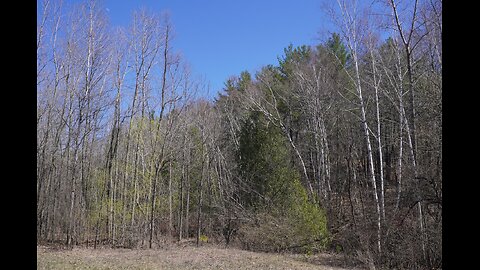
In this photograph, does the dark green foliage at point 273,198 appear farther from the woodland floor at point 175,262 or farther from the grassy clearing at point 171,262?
the grassy clearing at point 171,262

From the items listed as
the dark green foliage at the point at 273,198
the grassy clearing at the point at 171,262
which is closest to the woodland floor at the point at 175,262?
the grassy clearing at the point at 171,262

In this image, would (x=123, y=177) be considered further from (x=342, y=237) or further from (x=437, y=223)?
(x=437, y=223)

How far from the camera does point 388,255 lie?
12586 millimetres

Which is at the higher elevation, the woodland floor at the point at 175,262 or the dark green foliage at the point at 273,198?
the dark green foliage at the point at 273,198

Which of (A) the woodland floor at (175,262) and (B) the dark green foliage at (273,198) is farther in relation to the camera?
(B) the dark green foliage at (273,198)

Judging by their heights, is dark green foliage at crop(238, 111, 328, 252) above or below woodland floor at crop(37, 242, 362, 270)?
above

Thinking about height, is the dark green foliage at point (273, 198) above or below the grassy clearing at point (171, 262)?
above

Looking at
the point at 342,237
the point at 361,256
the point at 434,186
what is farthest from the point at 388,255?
the point at 434,186

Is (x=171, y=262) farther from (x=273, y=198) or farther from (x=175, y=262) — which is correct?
(x=273, y=198)

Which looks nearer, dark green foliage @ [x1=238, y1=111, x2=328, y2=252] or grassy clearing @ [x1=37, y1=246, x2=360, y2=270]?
grassy clearing @ [x1=37, y1=246, x2=360, y2=270]

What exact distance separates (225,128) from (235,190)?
24.1 feet

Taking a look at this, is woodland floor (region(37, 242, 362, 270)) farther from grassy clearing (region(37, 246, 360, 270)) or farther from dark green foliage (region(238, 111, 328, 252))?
dark green foliage (region(238, 111, 328, 252))

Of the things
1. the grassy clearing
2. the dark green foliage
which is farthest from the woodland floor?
the dark green foliage

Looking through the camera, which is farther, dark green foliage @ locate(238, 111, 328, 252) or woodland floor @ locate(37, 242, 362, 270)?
dark green foliage @ locate(238, 111, 328, 252)
